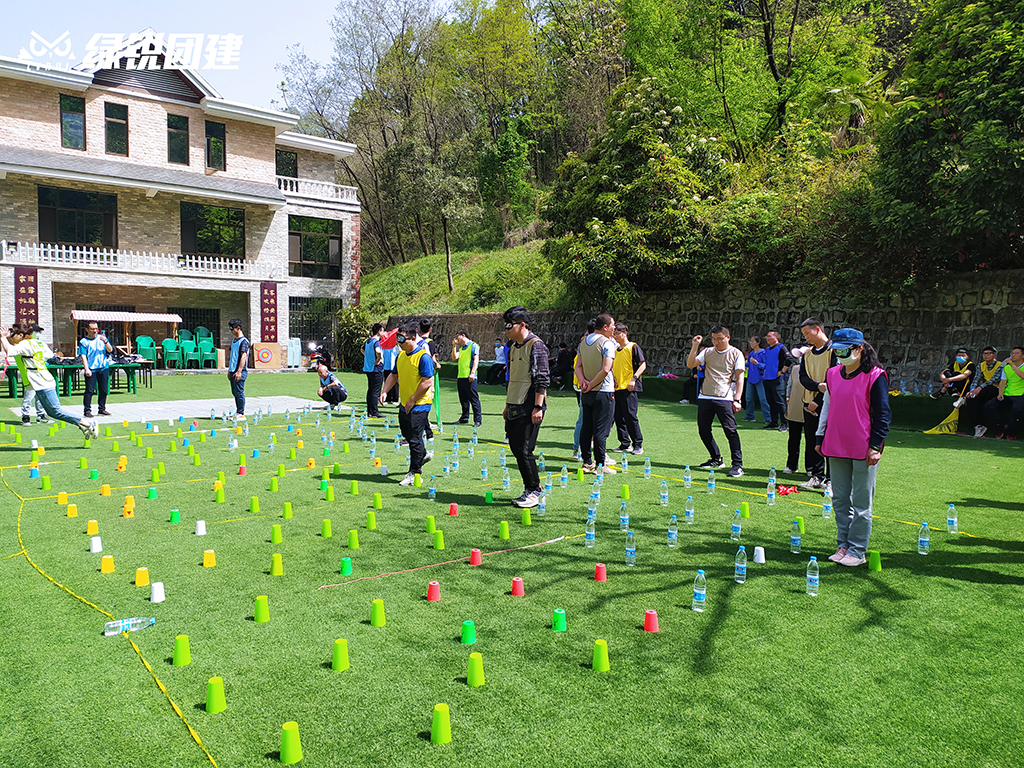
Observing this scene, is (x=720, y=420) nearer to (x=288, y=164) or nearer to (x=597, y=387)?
(x=597, y=387)

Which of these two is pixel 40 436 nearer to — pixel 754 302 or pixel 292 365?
pixel 754 302

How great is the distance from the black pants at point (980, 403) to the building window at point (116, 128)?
31522 millimetres

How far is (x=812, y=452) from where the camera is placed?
889cm

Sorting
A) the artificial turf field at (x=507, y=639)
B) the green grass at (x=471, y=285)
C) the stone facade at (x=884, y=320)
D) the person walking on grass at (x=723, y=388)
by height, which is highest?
the green grass at (x=471, y=285)

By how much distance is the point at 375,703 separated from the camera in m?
3.44

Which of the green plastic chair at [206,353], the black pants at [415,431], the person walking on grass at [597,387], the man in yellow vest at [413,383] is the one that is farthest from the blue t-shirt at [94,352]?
the green plastic chair at [206,353]

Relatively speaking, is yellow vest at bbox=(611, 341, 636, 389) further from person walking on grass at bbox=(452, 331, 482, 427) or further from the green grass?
the green grass

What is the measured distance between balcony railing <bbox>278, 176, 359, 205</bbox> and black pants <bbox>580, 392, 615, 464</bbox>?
95.4 feet

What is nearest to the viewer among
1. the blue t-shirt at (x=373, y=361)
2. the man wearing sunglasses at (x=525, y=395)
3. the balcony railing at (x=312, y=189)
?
the man wearing sunglasses at (x=525, y=395)

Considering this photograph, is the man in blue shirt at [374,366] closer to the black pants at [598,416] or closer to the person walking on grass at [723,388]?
the black pants at [598,416]

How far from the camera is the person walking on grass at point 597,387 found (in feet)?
28.5

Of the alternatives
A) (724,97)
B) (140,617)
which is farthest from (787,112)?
(140,617)

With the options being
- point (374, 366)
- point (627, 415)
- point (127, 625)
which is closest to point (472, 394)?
point (374, 366)

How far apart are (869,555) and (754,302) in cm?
1620
